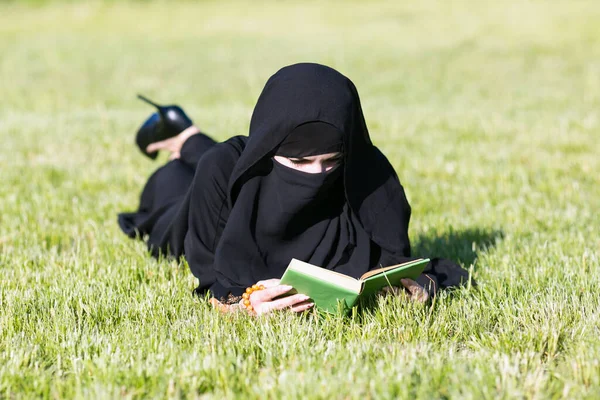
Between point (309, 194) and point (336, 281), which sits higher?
point (309, 194)

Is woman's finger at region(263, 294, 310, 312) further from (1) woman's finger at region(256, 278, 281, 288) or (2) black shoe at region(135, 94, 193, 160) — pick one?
(2) black shoe at region(135, 94, 193, 160)

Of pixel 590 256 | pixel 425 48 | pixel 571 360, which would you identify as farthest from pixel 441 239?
pixel 425 48

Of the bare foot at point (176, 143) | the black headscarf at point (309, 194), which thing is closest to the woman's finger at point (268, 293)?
the black headscarf at point (309, 194)

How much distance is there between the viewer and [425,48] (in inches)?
1004

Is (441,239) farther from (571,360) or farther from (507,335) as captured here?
(571,360)

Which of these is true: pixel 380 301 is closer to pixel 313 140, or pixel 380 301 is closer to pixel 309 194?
pixel 309 194

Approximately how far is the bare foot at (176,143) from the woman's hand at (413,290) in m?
2.64

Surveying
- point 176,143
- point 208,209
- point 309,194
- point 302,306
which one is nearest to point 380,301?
point 302,306

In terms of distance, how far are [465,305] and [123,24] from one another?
3238 centimetres

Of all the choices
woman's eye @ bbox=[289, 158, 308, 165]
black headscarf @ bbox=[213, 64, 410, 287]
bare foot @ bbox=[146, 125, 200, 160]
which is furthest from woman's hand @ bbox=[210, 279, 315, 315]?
bare foot @ bbox=[146, 125, 200, 160]

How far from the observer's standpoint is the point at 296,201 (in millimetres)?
3588

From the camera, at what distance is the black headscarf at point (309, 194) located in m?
3.40

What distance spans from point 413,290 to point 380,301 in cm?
26

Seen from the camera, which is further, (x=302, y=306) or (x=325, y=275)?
(x=302, y=306)
